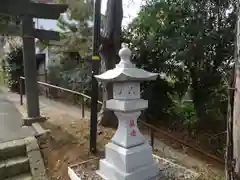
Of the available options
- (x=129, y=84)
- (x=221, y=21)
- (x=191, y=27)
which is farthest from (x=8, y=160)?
(x=221, y=21)

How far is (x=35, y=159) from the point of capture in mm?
3566

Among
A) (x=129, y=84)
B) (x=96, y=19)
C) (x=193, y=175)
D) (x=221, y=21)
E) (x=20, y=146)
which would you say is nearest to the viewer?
(x=129, y=84)

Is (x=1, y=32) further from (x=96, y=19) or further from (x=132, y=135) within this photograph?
(x=132, y=135)

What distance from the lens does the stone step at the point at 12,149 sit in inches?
143

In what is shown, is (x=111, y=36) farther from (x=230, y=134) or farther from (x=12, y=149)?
(x=230, y=134)

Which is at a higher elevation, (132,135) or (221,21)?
(221,21)

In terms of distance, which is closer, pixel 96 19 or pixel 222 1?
pixel 96 19

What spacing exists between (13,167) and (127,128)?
196cm

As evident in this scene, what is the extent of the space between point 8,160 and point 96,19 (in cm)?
265

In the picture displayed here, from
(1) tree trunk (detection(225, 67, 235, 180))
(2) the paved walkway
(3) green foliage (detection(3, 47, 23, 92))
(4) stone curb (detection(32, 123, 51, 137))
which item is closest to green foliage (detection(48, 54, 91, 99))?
(3) green foliage (detection(3, 47, 23, 92))

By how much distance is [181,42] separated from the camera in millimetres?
4867

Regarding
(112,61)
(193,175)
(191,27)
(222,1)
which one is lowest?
(193,175)

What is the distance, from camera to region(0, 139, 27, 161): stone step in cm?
363

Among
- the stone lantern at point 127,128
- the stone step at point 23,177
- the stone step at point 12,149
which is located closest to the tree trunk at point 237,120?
the stone lantern at point 127,128
